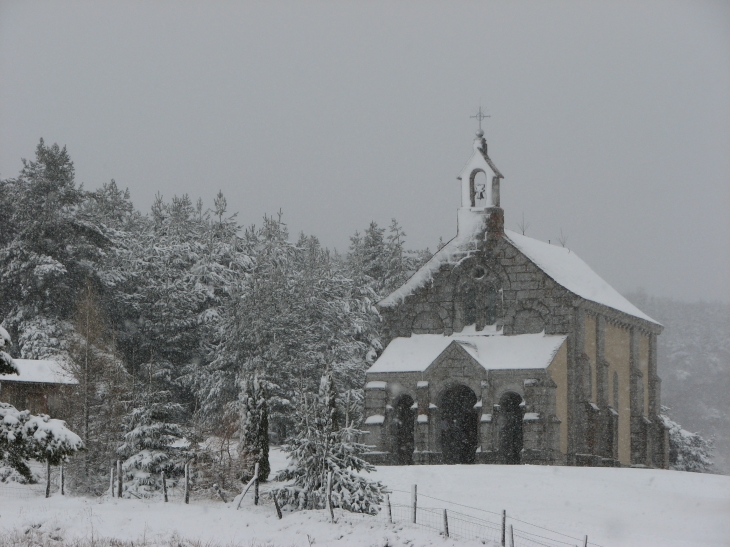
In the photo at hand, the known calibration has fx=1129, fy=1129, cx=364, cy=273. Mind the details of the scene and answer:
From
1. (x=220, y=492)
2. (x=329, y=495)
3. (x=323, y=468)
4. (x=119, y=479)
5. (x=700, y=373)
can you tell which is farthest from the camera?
(x=700, y=373)

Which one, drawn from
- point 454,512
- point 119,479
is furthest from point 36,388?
point 454,512

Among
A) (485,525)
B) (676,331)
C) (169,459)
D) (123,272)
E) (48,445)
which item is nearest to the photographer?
(48,445)

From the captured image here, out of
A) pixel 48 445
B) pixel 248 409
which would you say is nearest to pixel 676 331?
pixel 248 409

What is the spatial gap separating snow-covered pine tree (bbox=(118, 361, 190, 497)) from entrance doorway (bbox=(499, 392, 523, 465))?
14061 mm

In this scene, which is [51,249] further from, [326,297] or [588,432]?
[588,432]

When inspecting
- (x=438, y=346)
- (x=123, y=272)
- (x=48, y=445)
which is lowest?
(x=48, y=445)

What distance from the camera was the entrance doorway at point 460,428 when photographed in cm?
4503

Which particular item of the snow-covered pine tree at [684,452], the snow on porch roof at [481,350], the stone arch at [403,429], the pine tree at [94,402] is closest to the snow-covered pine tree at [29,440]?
the pine tree at [94,402]

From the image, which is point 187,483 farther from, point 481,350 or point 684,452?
point 684,452

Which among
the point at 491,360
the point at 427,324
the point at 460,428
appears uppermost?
the point at 427,324

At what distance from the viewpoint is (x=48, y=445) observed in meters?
15.4

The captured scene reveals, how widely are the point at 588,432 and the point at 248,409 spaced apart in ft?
55.2

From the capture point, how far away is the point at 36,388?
141 feet

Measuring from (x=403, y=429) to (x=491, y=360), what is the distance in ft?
15.2
